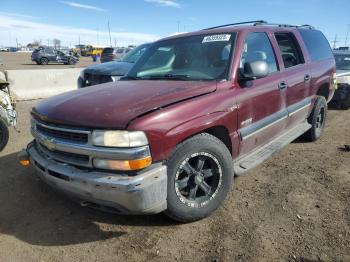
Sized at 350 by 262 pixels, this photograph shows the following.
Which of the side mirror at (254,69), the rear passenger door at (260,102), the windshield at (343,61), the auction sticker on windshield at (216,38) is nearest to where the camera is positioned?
the side mirror at (254,69)

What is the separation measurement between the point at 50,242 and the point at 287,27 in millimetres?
4363

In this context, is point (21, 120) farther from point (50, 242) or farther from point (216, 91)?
point (216, 91)

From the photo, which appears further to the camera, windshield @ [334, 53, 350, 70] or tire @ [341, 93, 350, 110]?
windshield @ [334, 53, 350, 70]

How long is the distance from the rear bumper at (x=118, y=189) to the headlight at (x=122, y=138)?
0.26 metres

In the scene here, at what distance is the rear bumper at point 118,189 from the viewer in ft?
8.64

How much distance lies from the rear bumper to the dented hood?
425 mm

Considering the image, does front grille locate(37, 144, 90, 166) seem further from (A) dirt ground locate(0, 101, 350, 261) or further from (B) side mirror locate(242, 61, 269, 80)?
(B) side mirror locate(242, 61, 269, 80)

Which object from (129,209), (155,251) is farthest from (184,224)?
(129,209)

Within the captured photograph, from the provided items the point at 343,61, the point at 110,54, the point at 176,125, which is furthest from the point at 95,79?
the point at 110,54

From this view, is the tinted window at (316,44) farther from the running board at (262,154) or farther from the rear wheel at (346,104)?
the rear wheel at (346,104)

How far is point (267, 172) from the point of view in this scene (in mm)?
4492

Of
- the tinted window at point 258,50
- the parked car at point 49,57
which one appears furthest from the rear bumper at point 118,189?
Answer: the parked car at point 49,57

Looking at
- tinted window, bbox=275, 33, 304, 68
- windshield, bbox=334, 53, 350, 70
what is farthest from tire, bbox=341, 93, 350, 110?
tinted window, bbox=275, 33, 304, 68

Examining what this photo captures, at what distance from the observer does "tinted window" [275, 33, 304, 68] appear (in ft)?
15.2
